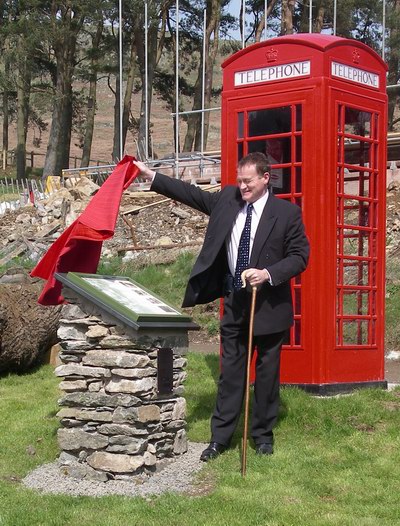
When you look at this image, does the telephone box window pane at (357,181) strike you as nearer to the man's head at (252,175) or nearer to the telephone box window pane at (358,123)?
the telephone box window pane at (358,123)

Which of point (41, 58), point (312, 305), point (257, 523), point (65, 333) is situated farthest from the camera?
Result: point (41, 58)

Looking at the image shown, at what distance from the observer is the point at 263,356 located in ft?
21.4

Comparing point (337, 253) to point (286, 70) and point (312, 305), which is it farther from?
point (286, 70)

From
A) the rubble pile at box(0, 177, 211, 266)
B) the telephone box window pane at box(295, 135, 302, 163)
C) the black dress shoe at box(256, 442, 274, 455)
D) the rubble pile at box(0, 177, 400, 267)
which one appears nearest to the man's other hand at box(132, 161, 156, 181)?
the telephone box window pane at box(295, 135, 302, 163)

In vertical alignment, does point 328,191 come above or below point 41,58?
below

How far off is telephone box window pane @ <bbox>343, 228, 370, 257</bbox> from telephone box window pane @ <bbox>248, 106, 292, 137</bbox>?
1.16 m

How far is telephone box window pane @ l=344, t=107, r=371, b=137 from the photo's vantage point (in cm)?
824

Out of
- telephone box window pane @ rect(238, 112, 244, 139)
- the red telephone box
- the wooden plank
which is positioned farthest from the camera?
the wooden plank

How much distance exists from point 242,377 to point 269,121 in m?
2.63

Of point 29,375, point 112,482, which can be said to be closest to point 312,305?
point 112,482

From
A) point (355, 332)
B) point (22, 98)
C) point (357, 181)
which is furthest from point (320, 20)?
point (355, 332)

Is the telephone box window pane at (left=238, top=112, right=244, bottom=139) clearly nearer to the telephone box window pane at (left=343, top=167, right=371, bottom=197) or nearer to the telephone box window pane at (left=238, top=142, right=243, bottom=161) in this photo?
the telephone box window pane at (left=238, top=142, right=243, bottom=161)

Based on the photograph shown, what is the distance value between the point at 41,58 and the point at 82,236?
114 feet

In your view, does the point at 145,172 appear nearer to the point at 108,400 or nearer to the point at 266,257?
the point at 266,257
